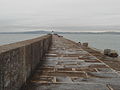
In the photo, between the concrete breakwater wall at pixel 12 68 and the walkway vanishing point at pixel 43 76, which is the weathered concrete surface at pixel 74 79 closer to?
the walkway vanishing point at pixel 43 76

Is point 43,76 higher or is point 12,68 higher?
point 12,68

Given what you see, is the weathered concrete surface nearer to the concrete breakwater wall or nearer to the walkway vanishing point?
the walkway vanishing point

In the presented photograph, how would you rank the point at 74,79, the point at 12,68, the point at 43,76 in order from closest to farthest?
1. the point at 12,68
2. the point at 74,79
3. the point at 43,76

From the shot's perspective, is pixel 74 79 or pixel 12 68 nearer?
pixel 12 68

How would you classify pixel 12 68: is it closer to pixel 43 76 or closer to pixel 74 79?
pixel 43 76

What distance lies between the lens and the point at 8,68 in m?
3.54

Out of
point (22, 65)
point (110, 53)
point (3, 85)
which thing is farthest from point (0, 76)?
point (110, 53)

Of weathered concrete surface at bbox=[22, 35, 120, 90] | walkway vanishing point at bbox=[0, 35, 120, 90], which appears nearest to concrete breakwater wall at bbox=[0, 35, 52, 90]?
walkway vanishing point at bbox=[0, 35, 120, 90]

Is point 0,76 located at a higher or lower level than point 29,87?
higher

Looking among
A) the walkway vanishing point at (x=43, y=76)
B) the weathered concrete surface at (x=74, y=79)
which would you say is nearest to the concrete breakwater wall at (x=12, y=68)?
the walkway vanishing point at (x=43, y=76)

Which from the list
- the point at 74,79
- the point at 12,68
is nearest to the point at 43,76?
the point at 74,79

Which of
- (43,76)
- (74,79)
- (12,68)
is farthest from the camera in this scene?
(43,76)

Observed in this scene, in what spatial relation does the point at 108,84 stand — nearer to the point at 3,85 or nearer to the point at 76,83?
the point at 76,83

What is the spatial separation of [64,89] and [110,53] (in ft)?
32.2
